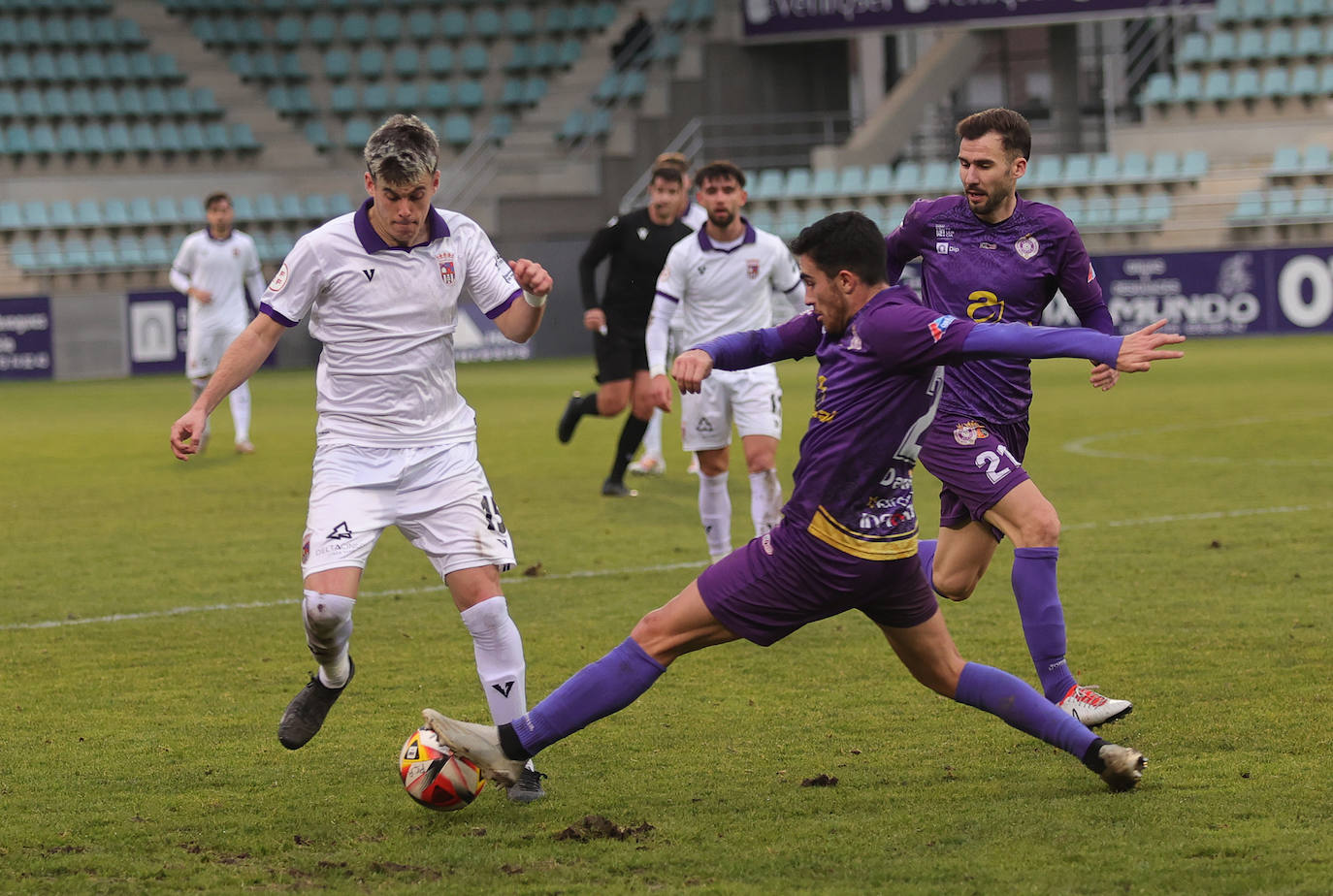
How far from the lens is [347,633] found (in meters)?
5.18

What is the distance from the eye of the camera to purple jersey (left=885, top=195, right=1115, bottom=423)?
5.85 metres

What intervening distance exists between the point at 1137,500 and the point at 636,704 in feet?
20.0

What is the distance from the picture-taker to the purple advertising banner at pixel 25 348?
27516mm

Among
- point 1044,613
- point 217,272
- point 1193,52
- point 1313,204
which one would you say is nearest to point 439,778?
point 1044,613

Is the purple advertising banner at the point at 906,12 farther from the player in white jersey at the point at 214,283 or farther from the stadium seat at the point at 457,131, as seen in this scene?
the player in white jersey at the point at 214,283

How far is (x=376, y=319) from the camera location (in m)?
5.20

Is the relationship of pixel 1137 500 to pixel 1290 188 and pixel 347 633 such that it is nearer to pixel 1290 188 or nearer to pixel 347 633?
pixel 347 633

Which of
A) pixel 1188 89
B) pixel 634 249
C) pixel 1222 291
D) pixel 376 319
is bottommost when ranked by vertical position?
pixel 1222 291

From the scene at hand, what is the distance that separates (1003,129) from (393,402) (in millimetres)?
2333

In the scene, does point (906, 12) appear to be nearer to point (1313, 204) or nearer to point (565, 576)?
point (1313, 204)

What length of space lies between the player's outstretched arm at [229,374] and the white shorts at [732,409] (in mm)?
3836

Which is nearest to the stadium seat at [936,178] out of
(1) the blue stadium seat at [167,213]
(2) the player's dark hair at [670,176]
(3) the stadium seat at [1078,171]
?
(3) the stadium seat at [1078,171]

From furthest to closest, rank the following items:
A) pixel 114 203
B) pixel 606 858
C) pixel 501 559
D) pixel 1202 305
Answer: pixel 114 203, pixel 1202 305, pixel 501 559, pixel 606 858

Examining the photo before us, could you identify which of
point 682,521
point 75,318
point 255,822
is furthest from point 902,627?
point 75,318
